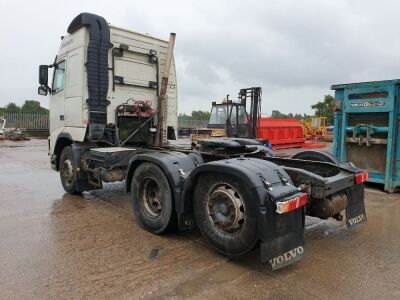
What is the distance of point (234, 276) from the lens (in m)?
3.52

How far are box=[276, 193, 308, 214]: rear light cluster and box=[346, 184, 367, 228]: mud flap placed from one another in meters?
1.15

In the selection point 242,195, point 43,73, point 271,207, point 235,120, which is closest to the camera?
point 271,207

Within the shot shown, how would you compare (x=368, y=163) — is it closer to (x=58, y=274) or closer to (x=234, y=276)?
(x=234, y=276)

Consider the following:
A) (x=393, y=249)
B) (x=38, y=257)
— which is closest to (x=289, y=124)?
(x=393, y=249)

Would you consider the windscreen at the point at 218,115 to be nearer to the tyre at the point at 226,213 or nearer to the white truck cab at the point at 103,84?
the white truck cab at the point at 103,84

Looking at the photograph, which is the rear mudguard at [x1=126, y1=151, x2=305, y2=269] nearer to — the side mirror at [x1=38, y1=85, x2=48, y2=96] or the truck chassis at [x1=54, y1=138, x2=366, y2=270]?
the truck chassis at [x1=54, y1=138, x2=366, y2=270]

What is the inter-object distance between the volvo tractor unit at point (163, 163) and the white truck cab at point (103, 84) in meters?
0.02

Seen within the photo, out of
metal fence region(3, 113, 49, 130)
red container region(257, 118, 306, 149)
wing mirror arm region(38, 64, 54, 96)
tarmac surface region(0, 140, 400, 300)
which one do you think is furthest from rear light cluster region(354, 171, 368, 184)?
metal fence region(3, 113, 49, 130)

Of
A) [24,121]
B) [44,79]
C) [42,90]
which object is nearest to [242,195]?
[44,79]

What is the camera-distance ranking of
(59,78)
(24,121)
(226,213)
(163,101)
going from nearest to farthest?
1. (226,213)
2. (163,101)
3. (59,78)
4. (24,121)

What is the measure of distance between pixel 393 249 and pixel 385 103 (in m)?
4.26

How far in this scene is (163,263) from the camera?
3824 mm

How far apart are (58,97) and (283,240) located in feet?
19.5

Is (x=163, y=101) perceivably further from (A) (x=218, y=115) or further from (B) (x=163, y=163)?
(A) (x=218, y=115)
